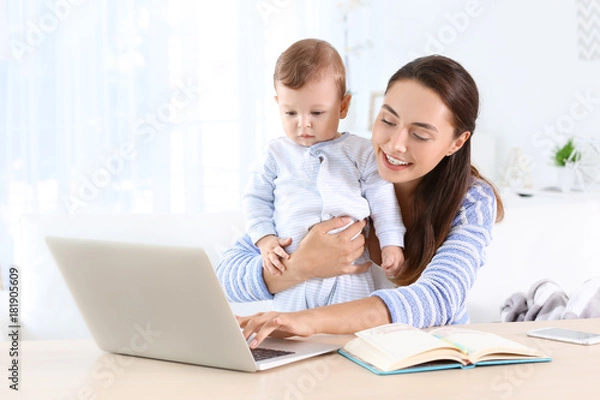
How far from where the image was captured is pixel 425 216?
179 centimetres

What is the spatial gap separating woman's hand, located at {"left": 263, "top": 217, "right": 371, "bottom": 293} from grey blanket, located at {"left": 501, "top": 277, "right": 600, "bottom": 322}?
0.65 meters

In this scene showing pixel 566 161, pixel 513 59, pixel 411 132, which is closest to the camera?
pixel 411 132

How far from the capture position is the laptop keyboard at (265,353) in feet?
4.05

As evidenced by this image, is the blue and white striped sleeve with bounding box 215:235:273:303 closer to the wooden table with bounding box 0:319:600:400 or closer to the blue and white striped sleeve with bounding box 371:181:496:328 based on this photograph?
the blue and white striped sleeve with bounding box 371:181:496:328

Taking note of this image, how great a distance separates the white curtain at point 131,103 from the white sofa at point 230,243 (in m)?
1.99

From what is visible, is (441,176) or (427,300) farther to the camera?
(441,176)

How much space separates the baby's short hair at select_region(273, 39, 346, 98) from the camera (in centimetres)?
173

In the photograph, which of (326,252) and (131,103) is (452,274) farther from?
(131,103)

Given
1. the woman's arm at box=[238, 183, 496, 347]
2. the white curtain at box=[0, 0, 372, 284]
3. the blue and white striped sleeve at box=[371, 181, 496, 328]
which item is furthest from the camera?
the white curtain at box=[0, 0, 372, 284]

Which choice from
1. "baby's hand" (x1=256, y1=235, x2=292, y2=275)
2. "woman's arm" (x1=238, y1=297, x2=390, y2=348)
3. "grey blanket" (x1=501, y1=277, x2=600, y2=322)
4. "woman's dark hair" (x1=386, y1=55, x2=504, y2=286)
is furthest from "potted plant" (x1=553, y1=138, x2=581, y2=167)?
"woman's arm" (x1=238, y1=297, x2=390, y2=348)

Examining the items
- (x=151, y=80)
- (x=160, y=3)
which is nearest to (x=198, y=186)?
(x=151, y=80)

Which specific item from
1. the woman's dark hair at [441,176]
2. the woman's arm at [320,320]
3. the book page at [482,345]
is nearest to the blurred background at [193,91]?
the woman's dark hair at [441,176]

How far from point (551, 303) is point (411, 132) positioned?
79 cm

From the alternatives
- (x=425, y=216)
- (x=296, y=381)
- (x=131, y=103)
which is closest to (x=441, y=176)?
(x=425, y=216)
